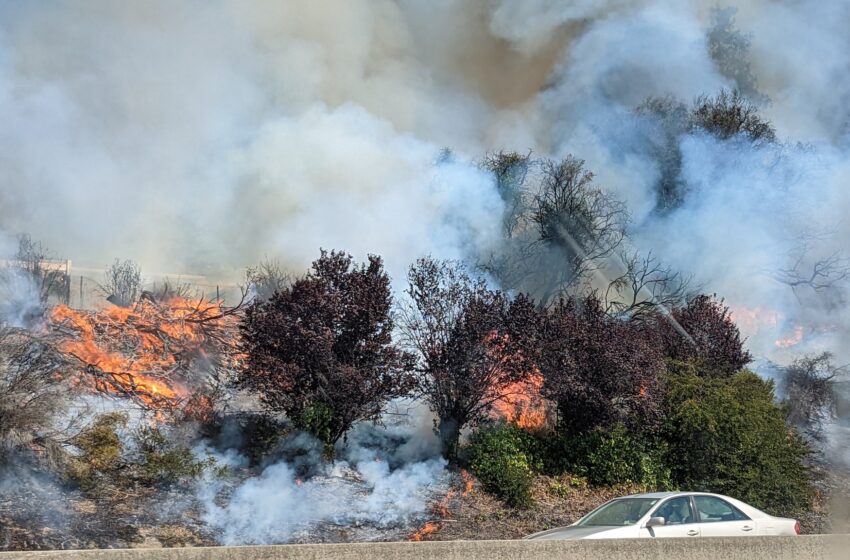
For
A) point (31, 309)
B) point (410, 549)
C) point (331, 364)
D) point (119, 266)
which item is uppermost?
point (119, 266)

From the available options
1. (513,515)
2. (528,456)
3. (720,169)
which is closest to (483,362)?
(528,456)

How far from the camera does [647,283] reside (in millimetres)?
30500

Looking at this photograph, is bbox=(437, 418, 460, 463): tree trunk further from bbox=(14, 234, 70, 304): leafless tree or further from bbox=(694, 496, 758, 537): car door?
bbox=(14, 234, 70, 304): leafless tree

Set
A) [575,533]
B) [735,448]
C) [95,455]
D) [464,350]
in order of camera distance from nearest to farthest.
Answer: [575,533] < [95,455] < [735,448] < [464,350]

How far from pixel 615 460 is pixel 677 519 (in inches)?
303

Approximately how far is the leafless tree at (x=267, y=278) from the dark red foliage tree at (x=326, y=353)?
7602 millimetres

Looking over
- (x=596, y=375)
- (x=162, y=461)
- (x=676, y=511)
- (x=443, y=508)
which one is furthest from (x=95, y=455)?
(x=596, y=375)

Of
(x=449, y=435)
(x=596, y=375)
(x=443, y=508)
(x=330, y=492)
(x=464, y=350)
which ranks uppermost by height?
(x=464, y=350)

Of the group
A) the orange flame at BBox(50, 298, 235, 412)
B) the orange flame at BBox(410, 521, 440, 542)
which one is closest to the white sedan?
the orange flame at BBox(410, 521, 440, 542)

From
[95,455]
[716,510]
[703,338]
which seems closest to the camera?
[716,510]

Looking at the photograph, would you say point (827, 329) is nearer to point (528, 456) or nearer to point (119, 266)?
point (528, 456)

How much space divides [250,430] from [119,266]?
8.81 m

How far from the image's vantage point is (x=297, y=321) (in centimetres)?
1644

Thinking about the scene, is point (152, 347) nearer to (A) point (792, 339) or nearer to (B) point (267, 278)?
(B) point (267, 278)
